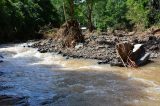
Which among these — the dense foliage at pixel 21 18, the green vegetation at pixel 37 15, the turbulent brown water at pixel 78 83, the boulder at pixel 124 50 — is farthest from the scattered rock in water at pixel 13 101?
the dense foliage at pixel 21 18

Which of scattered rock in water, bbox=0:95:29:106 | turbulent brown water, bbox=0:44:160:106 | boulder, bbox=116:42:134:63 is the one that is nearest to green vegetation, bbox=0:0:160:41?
boulder, bbox=116:42:134:63

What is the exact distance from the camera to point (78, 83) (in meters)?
12.3

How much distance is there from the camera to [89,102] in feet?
31.8

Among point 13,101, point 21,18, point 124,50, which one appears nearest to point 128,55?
point 124,50

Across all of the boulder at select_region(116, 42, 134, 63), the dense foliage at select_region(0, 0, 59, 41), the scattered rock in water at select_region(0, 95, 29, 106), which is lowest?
the scattered rock in water at select_region(0, 95, 29, 106)

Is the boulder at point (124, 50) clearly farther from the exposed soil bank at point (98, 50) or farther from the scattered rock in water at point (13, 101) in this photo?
the scattered rock in water at point (13, 101)

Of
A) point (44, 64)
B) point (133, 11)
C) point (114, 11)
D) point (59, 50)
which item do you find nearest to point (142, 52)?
point (44, 64)

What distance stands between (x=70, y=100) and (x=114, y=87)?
2231 millimetres

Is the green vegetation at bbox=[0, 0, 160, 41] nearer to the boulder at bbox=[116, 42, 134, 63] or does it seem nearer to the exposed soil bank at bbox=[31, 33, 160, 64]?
the exposed soil bank at bbox=[31, 33, 160, 64]

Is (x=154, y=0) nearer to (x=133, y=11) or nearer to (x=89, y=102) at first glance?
→ (x=133, y=11)

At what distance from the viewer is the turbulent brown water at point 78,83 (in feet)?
32.5

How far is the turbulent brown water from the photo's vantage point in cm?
991

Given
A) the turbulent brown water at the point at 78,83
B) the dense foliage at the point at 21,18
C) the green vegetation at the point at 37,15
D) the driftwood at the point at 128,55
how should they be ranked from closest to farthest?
the turbulent brown water at the point at 78,83 → the driftwood at the point at 128,55 → the dense foliage at the point at 21,18 → the green vegetation at the point at 37,15

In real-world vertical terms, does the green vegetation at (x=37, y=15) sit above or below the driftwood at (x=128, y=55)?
above
